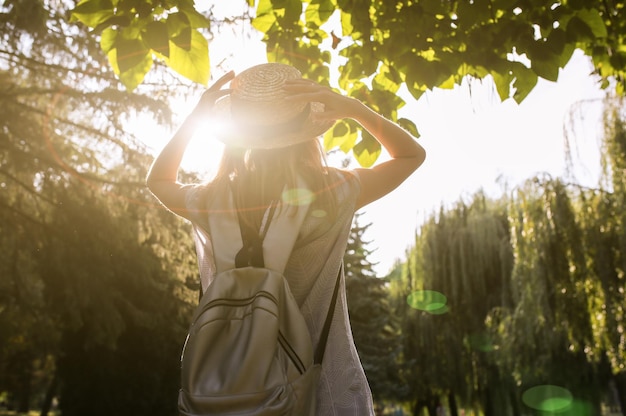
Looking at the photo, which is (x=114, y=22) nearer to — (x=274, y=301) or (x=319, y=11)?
(x=274, y=301)

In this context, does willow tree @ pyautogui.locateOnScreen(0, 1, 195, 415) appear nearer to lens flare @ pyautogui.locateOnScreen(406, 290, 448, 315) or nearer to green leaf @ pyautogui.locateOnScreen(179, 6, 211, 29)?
green leaf @ pyautogui.locateOnScreen(179, 6, 211, 29)

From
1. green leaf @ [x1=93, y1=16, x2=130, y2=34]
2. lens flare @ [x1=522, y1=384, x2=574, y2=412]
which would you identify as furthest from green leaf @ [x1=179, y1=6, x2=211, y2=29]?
lens flare @ [x1=522, y1=384, x2=574, y2=412]

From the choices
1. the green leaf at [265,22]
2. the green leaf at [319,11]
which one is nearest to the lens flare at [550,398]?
the green leaf at [319,11]

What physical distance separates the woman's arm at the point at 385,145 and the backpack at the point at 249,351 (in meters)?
0.48

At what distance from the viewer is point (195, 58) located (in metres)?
2.34

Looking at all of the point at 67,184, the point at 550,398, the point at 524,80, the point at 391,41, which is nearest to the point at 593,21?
Result: the point at 524,80

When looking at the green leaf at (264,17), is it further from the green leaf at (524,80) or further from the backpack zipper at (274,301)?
the backpack zipper at (274,301)

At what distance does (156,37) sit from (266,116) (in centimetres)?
73

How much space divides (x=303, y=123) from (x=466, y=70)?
1.84 metres

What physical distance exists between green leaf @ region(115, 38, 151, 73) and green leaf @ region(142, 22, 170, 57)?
59 millimetres

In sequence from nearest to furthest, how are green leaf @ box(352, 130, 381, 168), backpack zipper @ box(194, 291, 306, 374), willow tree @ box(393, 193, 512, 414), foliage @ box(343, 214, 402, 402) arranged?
backpack zipper @ box(194, 291, 306, 374)
green leaf @ box(352, 130, 381, 168)
willow tree @ box(393, 193, 512, 414)
foliage @ box(343, 214, 402, 402)

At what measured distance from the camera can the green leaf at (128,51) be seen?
2.30m

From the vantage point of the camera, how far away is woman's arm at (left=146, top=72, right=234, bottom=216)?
190 centimetres

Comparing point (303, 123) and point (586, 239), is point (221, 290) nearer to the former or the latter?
point (303, 123)
